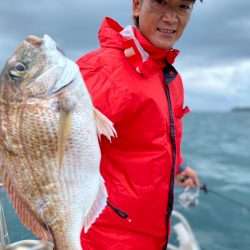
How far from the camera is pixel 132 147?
2.39 metres

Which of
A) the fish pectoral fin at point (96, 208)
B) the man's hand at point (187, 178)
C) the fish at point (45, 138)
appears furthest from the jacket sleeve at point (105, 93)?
the man's hand at point (187, 178)

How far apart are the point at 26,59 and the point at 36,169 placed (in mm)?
476

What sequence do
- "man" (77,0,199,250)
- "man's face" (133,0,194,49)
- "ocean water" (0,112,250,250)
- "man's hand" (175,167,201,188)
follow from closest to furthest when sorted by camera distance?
"man" (77,0,199,250)
"man's face" (133,0,194,49)
"man's hand" (175,167,201,188)
"ocean water" (0,112,250,250)

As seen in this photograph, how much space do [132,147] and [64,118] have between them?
2.59ft

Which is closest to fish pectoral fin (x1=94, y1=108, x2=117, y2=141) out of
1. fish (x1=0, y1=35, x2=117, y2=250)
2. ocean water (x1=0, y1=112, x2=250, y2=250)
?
fish (x1=0, y1=35, x2=117, y2=250)

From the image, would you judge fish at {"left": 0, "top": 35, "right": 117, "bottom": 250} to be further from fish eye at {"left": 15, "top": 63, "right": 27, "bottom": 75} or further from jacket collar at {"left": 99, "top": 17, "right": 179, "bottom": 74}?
jacket collar at {"left": 99, "top": 17, "right": 179, "bottom": 74}

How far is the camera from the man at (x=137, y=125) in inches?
89.1

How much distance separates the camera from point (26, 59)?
1.69 metres

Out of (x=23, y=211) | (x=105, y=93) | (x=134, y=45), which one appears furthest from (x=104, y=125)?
(x=134, y=45)

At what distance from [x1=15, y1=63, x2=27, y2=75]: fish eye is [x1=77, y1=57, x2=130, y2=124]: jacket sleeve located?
1.73ft

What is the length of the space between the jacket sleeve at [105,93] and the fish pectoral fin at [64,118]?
1.47 feet

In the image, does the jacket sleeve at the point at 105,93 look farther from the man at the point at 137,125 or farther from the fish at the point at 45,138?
the fish at the point at 45,138

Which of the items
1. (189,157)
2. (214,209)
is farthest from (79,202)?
(189,157)

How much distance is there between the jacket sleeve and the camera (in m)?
2.15
